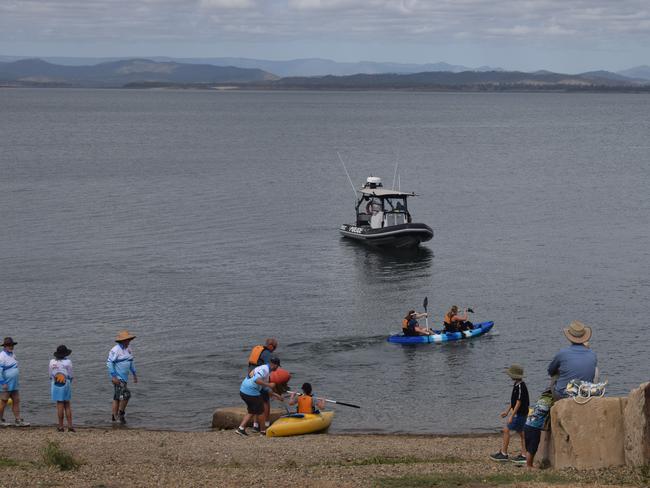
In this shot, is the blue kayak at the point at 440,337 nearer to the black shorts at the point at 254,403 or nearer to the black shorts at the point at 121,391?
the black shorts at the point at 121,391

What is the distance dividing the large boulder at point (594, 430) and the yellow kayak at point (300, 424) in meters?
7.12

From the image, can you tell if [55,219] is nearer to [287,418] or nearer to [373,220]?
[373,220]

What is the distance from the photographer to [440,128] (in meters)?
173

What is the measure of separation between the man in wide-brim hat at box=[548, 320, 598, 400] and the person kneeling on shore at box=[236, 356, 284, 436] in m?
6.62

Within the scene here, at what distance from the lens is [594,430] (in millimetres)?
14828

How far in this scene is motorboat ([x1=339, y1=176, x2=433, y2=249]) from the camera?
4991 cm

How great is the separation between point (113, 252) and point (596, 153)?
80.9 m

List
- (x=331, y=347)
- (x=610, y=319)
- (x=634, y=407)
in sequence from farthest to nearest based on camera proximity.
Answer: (x=610, y=319) → (x=331, y=347) → (x=634, y=407)

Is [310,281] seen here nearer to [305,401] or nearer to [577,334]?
[305,401]

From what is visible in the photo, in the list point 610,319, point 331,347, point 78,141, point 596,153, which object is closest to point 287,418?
point 331,347

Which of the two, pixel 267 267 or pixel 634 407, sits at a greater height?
pixel 634 407

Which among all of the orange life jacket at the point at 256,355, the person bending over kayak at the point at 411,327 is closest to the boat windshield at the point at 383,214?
the person bending over kayak at the point at 411,327

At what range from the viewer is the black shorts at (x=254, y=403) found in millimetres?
20391

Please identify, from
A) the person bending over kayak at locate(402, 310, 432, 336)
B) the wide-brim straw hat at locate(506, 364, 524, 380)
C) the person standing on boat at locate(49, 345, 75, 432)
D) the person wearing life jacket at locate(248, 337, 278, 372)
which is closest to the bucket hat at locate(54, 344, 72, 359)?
the person standing on boat at locate(49, 345, 75, 432)
